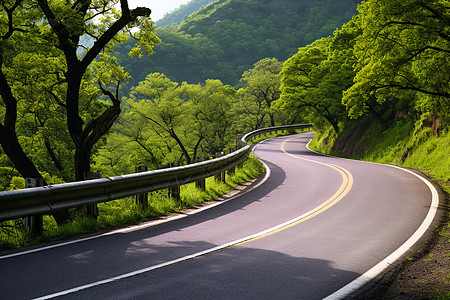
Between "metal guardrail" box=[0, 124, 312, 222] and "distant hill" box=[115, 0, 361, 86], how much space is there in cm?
12318

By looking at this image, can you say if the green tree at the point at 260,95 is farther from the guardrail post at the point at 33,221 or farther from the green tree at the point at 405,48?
the guardrail post at the point at 33,221

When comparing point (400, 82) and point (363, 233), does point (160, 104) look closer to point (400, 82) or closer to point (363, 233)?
point (400, 82)

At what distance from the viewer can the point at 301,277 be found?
5.14 m

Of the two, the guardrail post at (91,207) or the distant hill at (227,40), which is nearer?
the guardrail post at (91,207)

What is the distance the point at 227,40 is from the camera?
161375 millimetres

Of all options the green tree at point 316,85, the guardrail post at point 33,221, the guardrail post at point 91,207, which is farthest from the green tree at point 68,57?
the green tree at point 316,85

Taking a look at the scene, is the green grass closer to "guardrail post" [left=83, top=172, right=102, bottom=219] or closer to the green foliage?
"guardrail post" [left=83, top=172, right=102, bottom=219]

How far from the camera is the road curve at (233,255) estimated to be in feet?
15.3

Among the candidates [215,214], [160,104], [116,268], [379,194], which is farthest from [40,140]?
[160,104]

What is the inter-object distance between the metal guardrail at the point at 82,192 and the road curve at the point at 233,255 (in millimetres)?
738

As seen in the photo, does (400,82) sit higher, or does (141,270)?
(400,82)

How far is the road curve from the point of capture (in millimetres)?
4664

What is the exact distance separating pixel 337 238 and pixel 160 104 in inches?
1852

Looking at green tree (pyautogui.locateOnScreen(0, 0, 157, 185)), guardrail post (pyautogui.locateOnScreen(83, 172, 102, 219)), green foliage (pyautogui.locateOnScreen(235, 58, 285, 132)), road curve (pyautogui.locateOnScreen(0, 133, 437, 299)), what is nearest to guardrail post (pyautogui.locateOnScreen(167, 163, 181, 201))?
road curve (pyautogui.locateOnScreen(0, 133, 437, 299))
